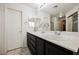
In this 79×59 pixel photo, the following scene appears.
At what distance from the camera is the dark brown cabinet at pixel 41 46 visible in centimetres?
132

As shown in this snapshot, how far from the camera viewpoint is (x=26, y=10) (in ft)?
5.34

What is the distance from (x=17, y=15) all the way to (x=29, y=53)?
632 millimetres

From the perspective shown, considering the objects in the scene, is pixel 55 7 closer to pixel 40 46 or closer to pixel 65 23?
pixel 65 23

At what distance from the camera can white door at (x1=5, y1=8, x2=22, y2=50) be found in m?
1.55

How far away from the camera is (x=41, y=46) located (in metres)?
1.64

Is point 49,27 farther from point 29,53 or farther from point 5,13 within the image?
point 5,13

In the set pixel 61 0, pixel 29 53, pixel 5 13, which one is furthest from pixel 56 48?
pixel 5 13

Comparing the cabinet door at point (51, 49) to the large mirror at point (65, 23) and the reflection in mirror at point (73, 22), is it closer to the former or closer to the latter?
the large mirror at point (65, 23)

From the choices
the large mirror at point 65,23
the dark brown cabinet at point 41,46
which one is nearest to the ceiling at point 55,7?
the large mirror at point 65,23

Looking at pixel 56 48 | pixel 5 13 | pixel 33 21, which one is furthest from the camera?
pixel 33 21

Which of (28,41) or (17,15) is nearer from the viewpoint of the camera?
(17,15)

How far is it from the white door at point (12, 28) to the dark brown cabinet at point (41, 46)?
189 mm

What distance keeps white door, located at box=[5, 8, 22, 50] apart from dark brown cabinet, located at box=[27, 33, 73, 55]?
0.19m

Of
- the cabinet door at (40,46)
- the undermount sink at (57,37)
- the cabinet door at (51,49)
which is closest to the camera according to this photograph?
the cabinet door at (51,49)
